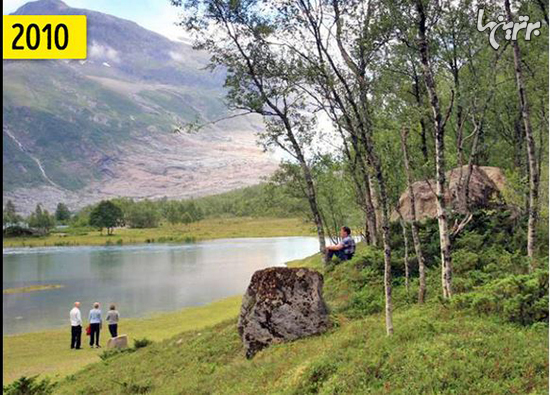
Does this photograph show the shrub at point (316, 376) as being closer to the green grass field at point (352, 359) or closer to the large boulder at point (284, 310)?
the green grass field at point (352, 359)

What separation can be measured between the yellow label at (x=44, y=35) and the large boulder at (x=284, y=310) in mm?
12305

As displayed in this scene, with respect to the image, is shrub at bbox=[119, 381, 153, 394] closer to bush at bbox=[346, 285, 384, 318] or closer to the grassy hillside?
the grassy hillside

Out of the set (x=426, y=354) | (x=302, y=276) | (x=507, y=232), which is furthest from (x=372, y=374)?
(x=507, y=232)

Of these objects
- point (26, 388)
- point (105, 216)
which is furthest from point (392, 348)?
point (105, 216)

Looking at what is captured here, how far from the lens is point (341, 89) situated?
31.1 meters

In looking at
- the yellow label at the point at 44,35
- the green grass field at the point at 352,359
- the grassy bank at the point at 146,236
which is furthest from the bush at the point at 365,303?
the grassy bank at the point at 146,236

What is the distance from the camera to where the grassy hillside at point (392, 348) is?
11.4 metres

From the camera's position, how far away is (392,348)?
13.7m

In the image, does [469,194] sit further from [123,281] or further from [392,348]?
[123,281]

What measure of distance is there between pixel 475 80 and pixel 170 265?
69573 millimetres

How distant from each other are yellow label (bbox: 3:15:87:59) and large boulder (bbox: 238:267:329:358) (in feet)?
40.4

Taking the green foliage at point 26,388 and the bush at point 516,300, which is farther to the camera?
the green foliage at point 26,388

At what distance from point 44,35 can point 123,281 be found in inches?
2463

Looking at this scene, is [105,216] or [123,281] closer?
[123,281]
